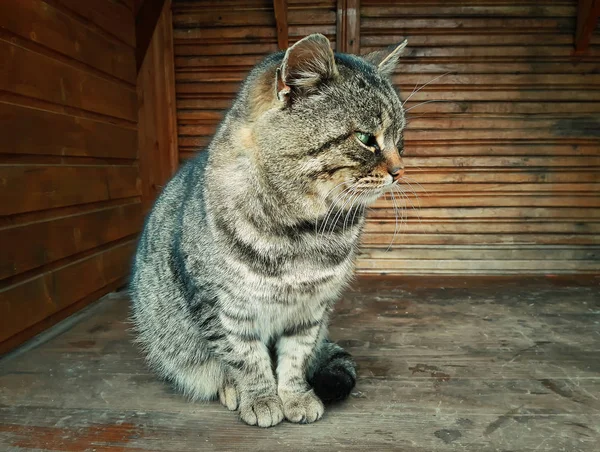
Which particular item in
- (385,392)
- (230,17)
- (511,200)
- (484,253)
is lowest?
(385,392)

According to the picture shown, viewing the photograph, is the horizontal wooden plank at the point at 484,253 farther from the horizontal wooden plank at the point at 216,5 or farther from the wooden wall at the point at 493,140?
the horizontal wooden plank at the point at 216,5

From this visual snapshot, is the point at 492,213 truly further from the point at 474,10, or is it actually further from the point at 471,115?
the point at 474,10

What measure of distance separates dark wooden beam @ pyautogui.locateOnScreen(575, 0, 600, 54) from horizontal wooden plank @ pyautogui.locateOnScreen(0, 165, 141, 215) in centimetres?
296

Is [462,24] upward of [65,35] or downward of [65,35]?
upward

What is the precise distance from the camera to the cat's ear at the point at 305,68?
1215mm

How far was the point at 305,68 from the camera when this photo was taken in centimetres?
128

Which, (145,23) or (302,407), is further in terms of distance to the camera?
(145,23)

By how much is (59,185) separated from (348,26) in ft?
6.67

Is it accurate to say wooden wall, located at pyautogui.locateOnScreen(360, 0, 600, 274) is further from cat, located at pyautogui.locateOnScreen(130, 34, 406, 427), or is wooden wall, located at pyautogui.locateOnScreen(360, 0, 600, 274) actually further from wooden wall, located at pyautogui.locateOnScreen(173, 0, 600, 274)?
cat, located at pyautogui.locateOnScreen(130, 34, 406, 427)

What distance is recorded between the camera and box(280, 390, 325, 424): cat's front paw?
145 cm

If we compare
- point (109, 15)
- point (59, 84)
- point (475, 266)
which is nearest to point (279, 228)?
point (59, 84)

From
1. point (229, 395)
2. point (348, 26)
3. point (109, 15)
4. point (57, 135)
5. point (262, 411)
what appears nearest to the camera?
point (262, 411)

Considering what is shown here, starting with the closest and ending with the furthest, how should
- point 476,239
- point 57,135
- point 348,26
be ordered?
1. point 57,135
2. point 348,26
3. point 476,239

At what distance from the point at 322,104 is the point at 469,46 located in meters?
2.29
